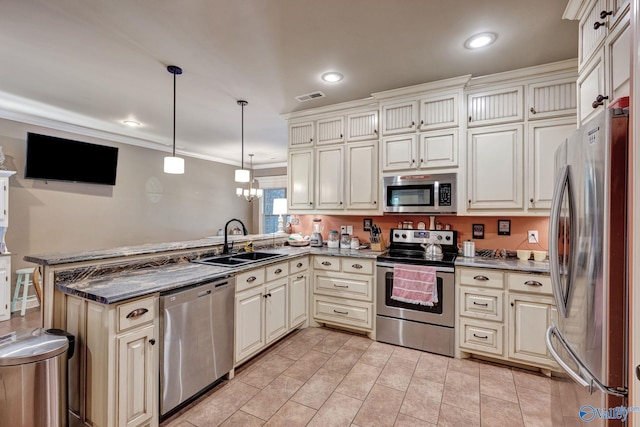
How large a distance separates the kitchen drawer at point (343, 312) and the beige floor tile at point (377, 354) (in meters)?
0.21

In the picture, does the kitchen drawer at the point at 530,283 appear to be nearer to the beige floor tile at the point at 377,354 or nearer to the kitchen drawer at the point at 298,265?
the beige floor tile at the point at 377,354

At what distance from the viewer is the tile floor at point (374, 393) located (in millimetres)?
1889

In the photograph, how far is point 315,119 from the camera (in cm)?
376

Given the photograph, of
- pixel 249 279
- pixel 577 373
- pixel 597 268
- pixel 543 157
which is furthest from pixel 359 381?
pixel 543 157

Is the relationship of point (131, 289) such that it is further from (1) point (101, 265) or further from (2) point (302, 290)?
(2) point (302, 290)

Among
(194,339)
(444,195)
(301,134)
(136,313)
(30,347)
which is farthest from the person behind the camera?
(301,134)

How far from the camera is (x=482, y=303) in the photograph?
259cm

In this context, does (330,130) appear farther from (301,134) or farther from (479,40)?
(479,40)

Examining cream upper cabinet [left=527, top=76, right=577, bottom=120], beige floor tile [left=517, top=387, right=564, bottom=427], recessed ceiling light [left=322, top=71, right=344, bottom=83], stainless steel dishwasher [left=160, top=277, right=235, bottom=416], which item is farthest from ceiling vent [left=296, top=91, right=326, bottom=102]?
beige floor tile [left=517, top=387, right=564, bottom=427]

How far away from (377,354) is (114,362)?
216 cm

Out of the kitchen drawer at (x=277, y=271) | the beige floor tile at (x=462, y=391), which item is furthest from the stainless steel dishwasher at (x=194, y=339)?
the beige floor tile at (x=462, y=391)

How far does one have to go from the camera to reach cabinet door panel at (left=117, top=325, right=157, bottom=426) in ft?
5.20

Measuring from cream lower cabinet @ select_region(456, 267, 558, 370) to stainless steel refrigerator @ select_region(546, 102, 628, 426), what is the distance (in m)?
1.24

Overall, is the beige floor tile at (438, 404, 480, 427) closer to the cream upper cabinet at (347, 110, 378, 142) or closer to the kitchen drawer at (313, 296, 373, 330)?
the kitchen drawer at (313, 296, 373, 330)
